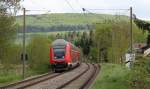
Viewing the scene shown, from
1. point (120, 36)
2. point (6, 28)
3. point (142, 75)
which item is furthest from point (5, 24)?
point (120, 36)

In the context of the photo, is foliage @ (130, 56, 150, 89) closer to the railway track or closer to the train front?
the railway track

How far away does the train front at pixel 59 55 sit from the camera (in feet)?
198

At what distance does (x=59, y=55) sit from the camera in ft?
200

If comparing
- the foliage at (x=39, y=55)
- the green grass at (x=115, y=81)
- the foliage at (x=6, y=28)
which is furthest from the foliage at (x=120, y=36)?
the green grass at (x=115, y=81)

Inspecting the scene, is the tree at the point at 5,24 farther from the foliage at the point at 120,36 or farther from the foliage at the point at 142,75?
the foliage at the point at 120,36

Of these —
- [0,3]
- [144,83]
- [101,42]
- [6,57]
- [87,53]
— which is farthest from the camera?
[87,53]

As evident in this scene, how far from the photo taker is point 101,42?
12206 centimetres

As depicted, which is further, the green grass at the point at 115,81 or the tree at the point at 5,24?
the tree at the point at 5,24

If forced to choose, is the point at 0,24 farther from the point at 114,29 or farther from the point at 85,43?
the point at 85,43

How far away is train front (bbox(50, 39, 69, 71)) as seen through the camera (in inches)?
2379

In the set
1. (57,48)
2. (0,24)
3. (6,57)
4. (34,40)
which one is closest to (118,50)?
(34,40)

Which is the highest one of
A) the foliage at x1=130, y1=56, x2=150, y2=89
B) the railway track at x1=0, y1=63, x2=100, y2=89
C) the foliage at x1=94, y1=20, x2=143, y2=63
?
the foliage at x1=94, y1=20, x2=143, y2=63

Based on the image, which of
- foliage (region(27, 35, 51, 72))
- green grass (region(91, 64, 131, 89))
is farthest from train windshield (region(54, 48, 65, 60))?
green grass (region(91, 64, 131, 89))

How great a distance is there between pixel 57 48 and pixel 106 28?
50.1 m
